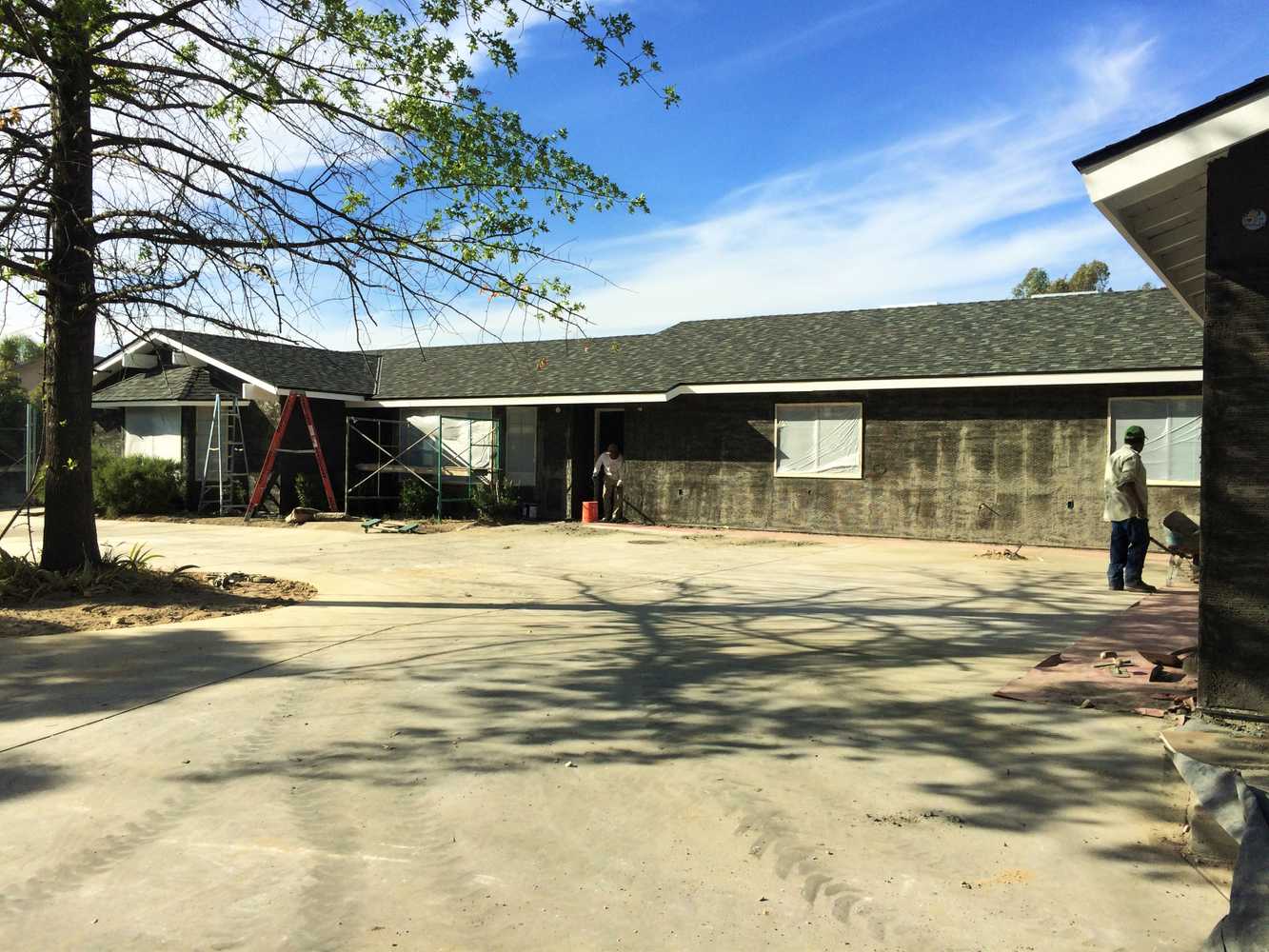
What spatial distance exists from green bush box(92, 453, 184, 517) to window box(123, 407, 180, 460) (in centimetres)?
110

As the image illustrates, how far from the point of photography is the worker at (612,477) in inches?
825

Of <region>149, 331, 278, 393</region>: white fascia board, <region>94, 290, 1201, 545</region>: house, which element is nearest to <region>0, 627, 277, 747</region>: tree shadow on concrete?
<region>94, 290, 1201, 545</region>: house

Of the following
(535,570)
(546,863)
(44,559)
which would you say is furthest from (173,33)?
(546,863)

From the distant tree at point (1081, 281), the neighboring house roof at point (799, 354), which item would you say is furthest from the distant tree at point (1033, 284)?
the neighboring house roof at point (799, 354)

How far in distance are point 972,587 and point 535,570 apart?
5.37 metres

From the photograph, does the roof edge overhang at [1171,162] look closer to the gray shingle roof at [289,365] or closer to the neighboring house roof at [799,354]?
the neighboring house roof at [799,354]

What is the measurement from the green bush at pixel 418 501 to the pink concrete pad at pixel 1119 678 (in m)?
15.9

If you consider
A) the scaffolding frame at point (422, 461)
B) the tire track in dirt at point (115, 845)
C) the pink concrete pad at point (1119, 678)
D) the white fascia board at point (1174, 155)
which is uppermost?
the white fascia board at point (1174, 155)

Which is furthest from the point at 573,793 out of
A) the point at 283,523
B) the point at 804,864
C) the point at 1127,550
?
the point at 283,523

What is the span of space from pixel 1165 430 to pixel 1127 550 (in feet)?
19.3

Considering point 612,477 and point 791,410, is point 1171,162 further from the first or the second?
point 612,477

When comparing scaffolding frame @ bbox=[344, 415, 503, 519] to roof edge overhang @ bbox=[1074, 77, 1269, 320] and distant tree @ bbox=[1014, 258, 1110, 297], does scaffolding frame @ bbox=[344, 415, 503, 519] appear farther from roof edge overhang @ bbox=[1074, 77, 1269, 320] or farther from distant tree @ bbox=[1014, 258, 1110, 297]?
distant tree @ bbox=[1014, 258, 1110, 297]

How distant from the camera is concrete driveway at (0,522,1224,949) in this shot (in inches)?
124

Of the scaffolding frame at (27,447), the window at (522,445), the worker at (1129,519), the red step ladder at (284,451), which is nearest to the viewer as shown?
the worker at (1129,519)
